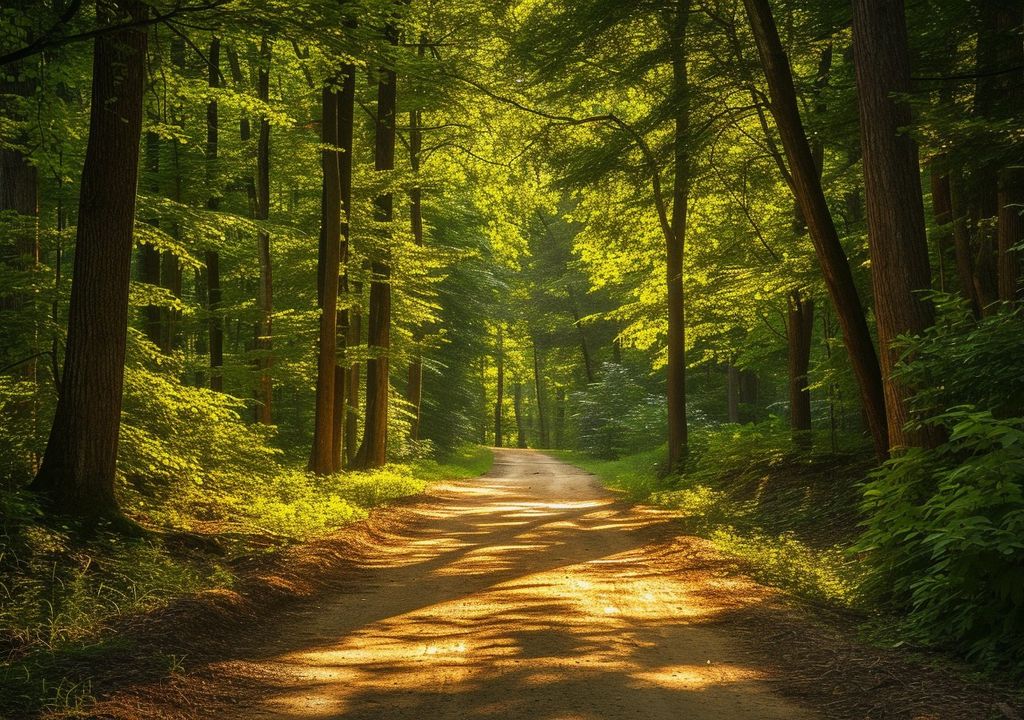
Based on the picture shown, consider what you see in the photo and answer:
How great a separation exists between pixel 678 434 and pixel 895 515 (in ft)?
41.7

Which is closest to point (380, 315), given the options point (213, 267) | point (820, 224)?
point (213, 267)

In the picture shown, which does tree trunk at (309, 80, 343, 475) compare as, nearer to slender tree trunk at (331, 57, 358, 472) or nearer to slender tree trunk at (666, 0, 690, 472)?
slender tree trunk at (331, 57, 358, 472)

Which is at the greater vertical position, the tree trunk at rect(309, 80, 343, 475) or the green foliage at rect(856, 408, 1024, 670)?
the tree trunk at rect(309, 80, 343, 475)

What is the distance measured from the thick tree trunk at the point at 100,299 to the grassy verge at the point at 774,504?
7.21 m

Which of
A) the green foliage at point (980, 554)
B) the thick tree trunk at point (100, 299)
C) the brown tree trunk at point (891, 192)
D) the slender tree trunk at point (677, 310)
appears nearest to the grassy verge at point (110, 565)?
the thick tree trunk at point (100, 299)

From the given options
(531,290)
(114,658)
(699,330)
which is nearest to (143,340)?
(114,658)

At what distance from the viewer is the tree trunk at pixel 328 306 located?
51.5 feet

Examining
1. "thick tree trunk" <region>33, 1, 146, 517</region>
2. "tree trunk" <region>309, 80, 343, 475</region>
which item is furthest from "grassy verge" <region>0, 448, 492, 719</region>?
"tree trunk" <region>309, 80, 343, 475</region>

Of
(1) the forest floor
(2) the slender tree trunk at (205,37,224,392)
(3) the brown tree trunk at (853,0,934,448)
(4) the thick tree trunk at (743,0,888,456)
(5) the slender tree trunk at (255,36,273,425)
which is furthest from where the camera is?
(5) the slender tree trunk at (255,36,273,425)

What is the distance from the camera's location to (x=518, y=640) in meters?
6.50

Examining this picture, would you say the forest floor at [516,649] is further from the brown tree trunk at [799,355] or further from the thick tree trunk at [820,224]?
the brown tree trunk at [799,355]

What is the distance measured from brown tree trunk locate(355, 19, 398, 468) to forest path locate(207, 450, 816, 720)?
303 inches

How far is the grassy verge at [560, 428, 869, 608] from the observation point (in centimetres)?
893

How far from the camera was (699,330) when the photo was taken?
69.4 feet
